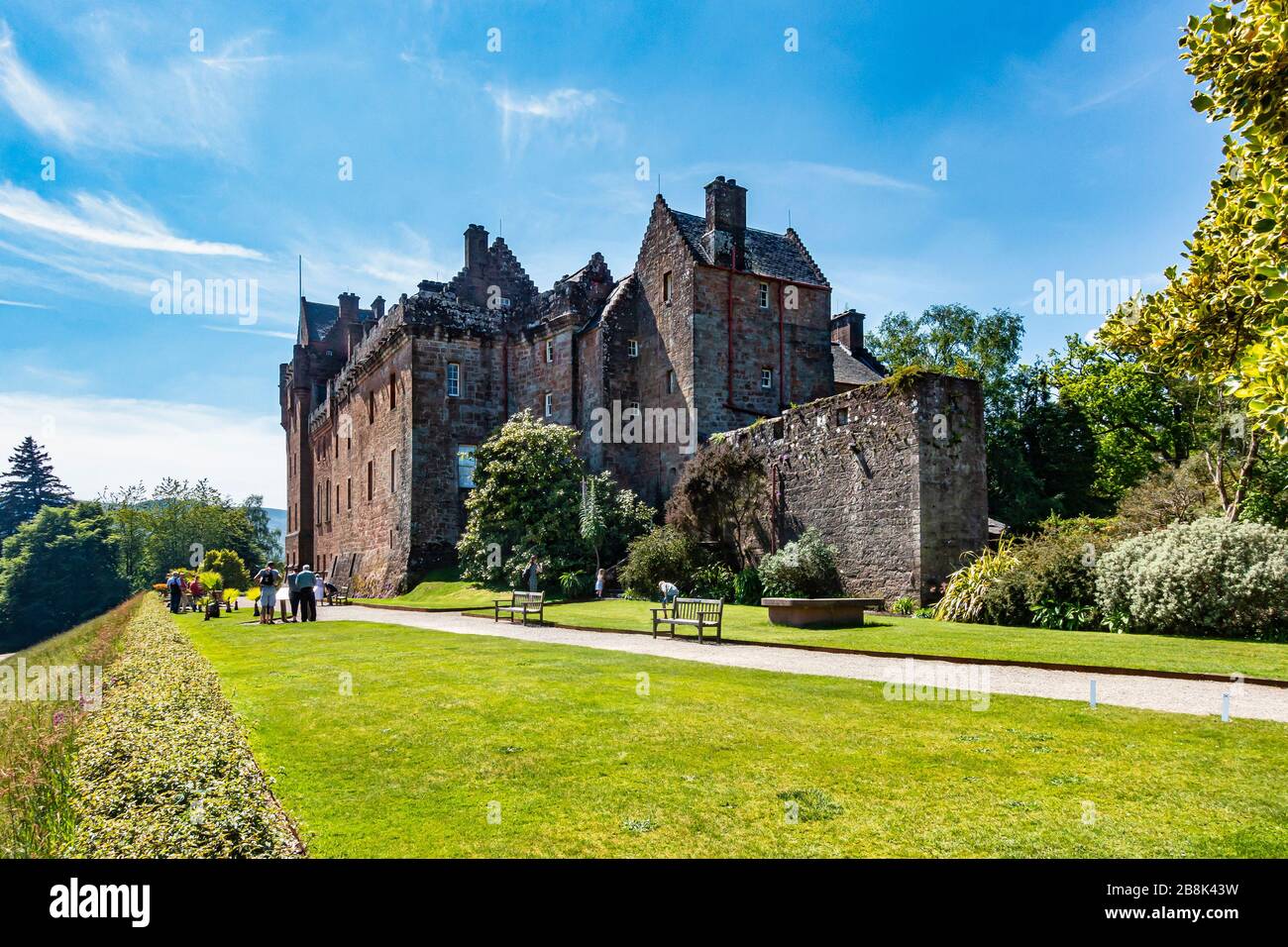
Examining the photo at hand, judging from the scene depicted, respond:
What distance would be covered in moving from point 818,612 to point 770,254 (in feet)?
70.0

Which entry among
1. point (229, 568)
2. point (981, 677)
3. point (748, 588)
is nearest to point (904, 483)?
point (748, 588)

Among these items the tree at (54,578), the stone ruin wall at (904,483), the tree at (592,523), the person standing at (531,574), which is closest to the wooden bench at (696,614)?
the stone ruin wall at (904,483)

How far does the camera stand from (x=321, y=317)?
5606 centimetres

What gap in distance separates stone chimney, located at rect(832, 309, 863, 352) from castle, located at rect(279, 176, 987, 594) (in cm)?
322

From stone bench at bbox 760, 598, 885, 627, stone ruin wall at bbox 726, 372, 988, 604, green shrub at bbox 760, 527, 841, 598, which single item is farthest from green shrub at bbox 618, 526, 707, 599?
stone bench at bbox 760, 598, 885, 627

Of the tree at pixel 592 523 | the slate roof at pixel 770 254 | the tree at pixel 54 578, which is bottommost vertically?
the tree at pixel 54 578

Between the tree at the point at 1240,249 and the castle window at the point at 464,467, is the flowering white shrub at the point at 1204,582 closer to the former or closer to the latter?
the tree at the point at 1240,249

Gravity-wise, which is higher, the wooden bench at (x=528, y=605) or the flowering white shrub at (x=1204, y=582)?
the flowering white shrub at (x=1204, y=582)

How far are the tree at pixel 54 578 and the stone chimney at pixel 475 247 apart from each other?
147 feet

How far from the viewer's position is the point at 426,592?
31453mm

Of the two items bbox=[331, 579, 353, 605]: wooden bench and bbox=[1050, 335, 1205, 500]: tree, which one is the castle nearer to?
bbox=[331, 579, 353, 605]: wooden bench

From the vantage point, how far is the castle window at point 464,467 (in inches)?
1382

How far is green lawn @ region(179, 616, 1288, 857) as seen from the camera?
181 inches
